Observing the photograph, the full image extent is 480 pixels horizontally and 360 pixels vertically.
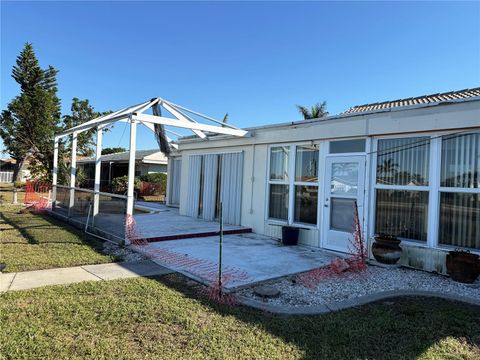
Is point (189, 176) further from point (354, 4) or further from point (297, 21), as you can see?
point (354, 4)

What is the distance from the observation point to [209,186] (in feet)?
39.5

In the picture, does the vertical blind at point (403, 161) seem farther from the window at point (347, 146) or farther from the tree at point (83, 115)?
the tree at point (83, 115)

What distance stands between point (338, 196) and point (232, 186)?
13.0 feet

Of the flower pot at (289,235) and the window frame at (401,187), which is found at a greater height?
the window frame at (401,187)

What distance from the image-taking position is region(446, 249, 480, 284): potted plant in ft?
18.3

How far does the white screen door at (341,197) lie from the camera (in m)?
7.63

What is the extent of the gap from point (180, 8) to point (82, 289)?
31.1ft

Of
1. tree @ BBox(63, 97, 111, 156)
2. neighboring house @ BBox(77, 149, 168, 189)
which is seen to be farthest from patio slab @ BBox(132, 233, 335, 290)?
tree @ BBox(63, 97, 111, 156)

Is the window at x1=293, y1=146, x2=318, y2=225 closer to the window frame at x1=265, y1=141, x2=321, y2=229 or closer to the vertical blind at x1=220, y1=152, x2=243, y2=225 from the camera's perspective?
the window frame at x1=265, y1=141, x2=321, y2=229

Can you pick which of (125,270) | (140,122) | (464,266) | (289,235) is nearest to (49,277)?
(125,270)

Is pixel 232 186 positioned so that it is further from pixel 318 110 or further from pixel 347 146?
pixel 318 110

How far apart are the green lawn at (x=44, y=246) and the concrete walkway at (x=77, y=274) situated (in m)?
0.33

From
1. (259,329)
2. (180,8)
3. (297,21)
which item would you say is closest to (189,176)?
(180,8)

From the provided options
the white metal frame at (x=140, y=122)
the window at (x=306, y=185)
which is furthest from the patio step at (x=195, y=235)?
the window at (x=306, y=185)
